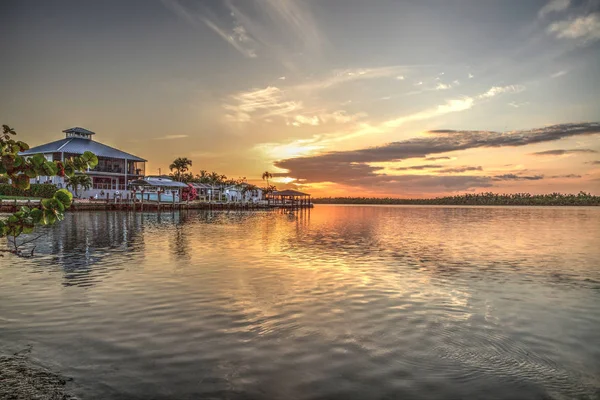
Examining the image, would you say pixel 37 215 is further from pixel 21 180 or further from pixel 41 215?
pixel 21 180

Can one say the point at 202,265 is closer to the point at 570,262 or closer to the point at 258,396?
the point at 258,396

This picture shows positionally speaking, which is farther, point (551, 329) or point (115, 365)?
point (551, 329)

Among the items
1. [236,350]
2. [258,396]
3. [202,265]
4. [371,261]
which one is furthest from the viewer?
[371,261]

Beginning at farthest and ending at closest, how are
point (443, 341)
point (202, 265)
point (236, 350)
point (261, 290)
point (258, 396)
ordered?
point (202, 265) < point (261, 290) < point (443, 341) < point (236, 350) < point (258, 396)

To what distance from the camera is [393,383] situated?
23.1ft

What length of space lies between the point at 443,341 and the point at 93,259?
17813mm

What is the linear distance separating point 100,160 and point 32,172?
85.2 m

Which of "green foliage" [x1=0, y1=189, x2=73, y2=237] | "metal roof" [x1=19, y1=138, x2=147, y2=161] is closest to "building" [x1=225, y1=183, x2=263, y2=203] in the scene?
"metal roof" [x1=19, y1=138, x2=147, y2=161]

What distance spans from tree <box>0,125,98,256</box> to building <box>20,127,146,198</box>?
3212 inches

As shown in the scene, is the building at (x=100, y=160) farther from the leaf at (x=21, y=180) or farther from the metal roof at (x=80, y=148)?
the leaf at (x=21, y=180)

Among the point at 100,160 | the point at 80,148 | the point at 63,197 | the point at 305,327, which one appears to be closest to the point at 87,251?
the point at 305,327

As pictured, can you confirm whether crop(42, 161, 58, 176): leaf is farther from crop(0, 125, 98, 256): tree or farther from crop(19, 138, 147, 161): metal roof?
crop(19, 138, 147, 161): metal roof

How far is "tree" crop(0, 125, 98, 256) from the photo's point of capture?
203 inches

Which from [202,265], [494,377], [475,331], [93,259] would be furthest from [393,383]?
[93,259]
